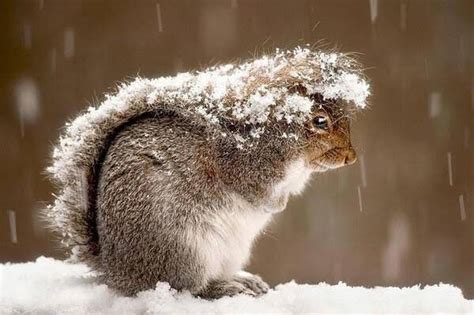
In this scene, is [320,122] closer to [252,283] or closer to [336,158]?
[336,158]

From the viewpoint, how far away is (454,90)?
5355 millimetres

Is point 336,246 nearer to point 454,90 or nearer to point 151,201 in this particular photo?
point 454,90

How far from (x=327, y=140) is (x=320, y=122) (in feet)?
0.16

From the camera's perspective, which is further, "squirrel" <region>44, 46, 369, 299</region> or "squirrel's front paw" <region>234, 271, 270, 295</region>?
"squirrel's front paw" <region>234, 271, 270, 295</region>

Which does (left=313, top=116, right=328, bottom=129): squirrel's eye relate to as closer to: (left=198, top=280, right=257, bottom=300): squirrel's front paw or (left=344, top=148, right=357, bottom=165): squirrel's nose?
(left=344, top=148, right=357, bottom=165): squirrel's nose

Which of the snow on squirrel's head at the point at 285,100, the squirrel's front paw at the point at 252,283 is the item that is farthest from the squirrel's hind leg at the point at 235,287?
the snow on squirrel's head at the point at 285,100

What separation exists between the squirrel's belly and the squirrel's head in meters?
0.21

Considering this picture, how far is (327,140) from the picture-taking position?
2.10m

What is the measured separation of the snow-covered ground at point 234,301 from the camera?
1982 millimetres

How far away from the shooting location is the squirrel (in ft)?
6.59

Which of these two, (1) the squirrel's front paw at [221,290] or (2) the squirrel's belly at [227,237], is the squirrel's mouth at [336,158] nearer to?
(2) the squirrel's belly at [227,237]

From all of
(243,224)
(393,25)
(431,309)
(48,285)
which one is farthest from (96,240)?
(393,25)

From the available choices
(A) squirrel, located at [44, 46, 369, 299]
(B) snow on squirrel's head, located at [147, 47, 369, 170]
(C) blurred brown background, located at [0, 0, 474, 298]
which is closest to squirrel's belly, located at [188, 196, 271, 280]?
(A) squirrel, located at [44, 46, 369, 299]

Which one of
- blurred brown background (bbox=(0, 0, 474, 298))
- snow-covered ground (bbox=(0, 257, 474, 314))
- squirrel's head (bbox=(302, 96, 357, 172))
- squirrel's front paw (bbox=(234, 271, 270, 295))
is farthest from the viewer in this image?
blurred brown background (bbox=(0, 0, 474, 298))
